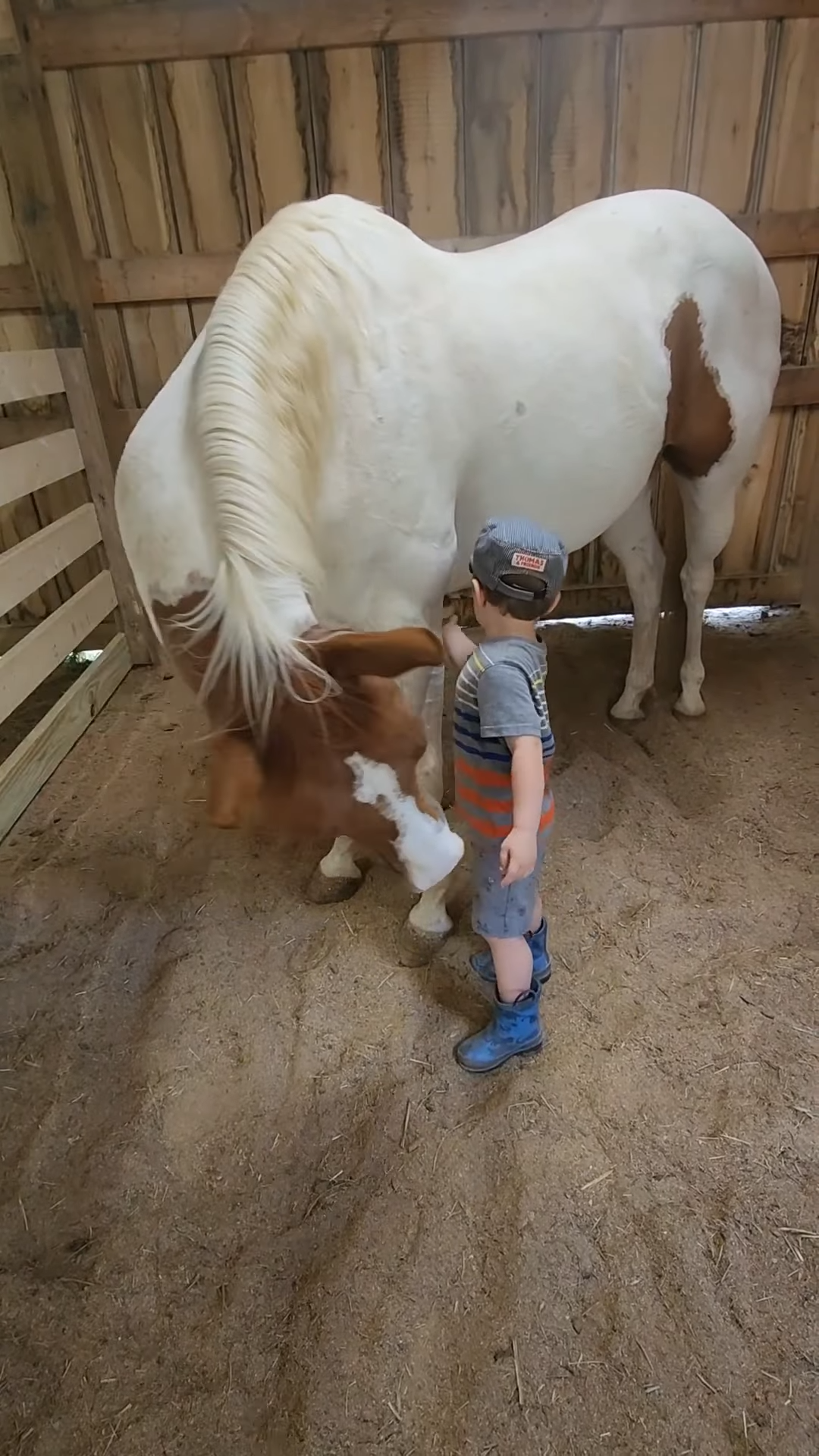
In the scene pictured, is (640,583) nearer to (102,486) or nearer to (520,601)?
(520,601)

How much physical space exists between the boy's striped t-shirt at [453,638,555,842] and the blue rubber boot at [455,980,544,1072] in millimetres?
293

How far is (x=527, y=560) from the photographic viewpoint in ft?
3.49

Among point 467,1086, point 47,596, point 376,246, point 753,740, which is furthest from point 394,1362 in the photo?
point 47,596

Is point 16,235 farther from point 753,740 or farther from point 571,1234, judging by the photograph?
point 571,1234

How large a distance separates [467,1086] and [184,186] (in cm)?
227

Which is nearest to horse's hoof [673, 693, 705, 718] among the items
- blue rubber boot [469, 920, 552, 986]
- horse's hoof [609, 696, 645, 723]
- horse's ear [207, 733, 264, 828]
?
horse's hoof [609, 696, 645, 723]

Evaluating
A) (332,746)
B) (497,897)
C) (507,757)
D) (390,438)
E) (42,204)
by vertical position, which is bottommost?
(497,897)

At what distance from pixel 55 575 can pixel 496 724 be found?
174 centimetres

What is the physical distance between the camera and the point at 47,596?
110 inches

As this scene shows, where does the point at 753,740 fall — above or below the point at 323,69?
below

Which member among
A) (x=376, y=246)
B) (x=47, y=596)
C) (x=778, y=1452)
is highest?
(x=376, y=246)

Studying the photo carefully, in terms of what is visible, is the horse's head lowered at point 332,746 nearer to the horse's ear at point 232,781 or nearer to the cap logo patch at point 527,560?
the horse's ear at point 232,781

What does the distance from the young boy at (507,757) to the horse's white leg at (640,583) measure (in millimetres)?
975

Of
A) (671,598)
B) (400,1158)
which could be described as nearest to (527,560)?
(400,1158)
